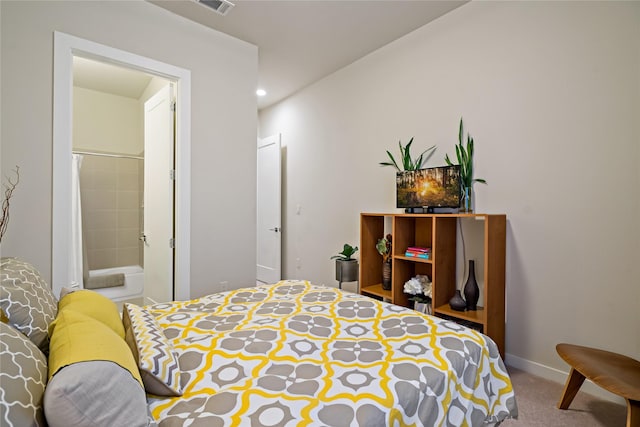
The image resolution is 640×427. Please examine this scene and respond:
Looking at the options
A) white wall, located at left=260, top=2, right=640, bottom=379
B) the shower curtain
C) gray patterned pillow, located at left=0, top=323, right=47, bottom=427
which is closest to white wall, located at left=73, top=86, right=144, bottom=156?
the shower curtain

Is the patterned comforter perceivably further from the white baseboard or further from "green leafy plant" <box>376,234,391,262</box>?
"green leafy plant" <box>376,234,391,262</box>

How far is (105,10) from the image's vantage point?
7.78 ft

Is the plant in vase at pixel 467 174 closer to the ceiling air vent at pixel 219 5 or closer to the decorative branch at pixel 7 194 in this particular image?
the ceiling air vent at pixel 219 5

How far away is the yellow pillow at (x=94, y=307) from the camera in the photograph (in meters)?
1.23

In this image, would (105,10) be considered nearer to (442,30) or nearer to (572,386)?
(442,30)

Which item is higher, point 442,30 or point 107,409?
point 442,30

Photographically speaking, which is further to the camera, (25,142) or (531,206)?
(531,206)

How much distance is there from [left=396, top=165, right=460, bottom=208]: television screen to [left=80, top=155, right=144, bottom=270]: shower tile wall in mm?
3972

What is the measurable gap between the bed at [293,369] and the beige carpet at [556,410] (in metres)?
→ 0.57

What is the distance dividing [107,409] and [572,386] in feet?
7.31

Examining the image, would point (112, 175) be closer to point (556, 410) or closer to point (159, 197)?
point (159, 197)

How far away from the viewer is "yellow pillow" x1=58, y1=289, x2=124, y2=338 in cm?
123

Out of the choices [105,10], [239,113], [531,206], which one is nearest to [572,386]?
[531,206]

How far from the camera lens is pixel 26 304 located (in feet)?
3.55
